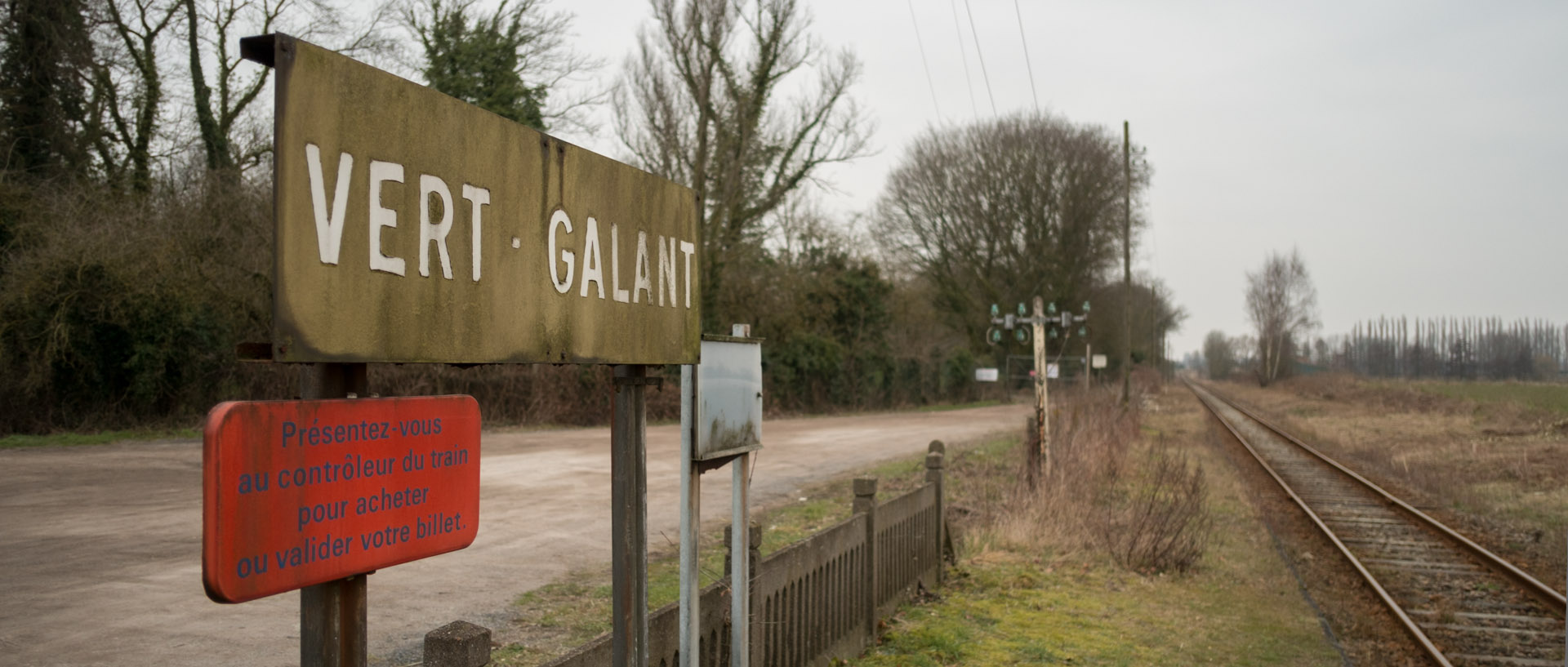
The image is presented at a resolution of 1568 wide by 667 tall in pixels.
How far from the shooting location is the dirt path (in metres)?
5.76

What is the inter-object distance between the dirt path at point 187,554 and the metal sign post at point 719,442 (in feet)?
6.86

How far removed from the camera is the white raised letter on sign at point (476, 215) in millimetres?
2012

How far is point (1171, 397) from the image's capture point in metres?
54.9

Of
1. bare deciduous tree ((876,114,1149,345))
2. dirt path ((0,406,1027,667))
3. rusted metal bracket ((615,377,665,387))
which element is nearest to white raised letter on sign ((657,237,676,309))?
rusted metal bracket ((615,377,665,387))

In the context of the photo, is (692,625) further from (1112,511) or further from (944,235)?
(944,235)

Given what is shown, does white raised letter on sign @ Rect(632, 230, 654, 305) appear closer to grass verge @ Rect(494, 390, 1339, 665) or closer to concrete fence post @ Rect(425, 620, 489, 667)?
concrete fence post @ Rect(425, 620, 489, 667)

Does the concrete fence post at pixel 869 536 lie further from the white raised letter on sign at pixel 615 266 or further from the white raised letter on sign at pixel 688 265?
the white raised letter on sign at pixel 615 266

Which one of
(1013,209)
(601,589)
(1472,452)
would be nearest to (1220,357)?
(1013,209)

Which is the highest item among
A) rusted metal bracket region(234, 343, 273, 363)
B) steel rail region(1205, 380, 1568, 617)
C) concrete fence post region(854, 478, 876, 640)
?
rusted metal bracket region(234, 343, 273, 363)

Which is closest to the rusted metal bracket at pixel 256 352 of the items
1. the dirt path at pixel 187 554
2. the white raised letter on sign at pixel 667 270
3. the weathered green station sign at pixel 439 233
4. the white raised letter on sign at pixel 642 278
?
the weathered green station sign at pixel 439 233

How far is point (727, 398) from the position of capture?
3.52 meters

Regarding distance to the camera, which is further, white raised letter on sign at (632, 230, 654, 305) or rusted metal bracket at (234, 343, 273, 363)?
white raised letter on sign at (632, 230, 654, 305)

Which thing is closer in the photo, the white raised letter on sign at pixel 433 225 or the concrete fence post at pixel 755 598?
the white raised letter on sign at pixel 433 225

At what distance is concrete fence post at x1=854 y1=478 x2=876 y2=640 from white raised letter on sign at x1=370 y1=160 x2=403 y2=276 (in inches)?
186
